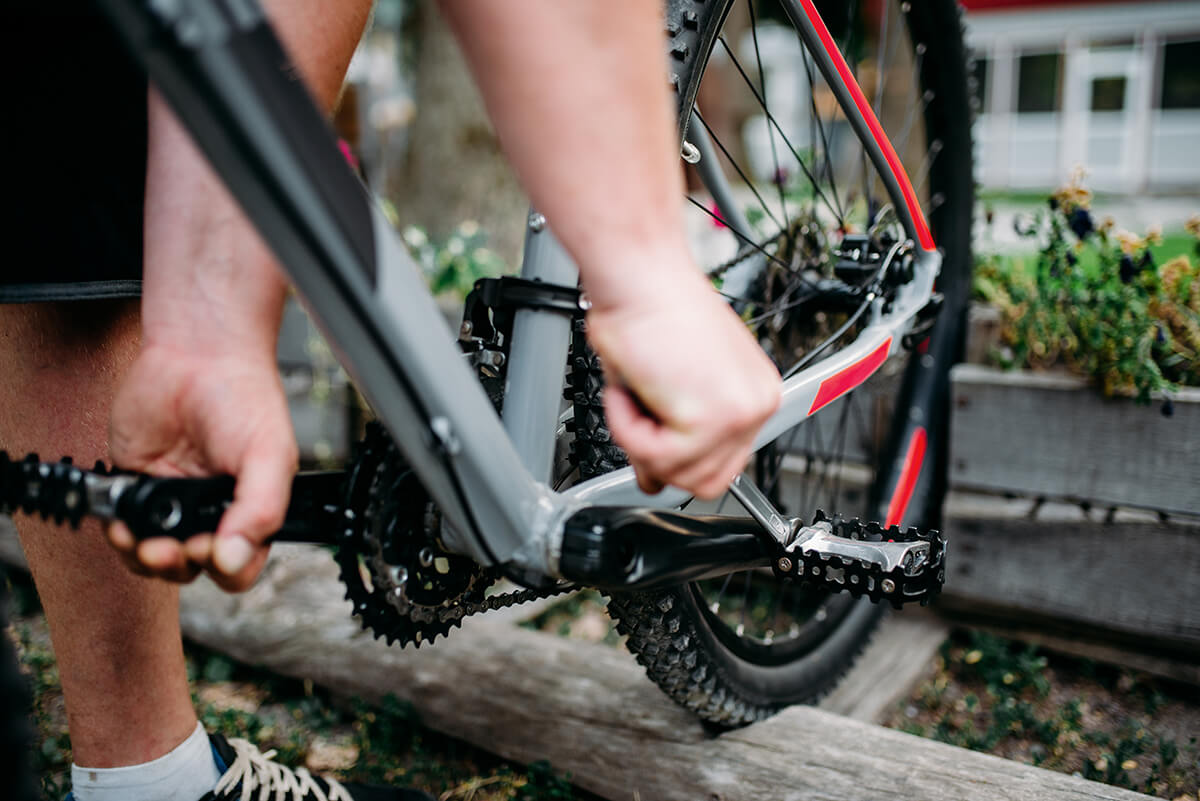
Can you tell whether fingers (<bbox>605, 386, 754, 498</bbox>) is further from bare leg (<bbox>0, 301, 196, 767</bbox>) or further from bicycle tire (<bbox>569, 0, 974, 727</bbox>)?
bare leg (<bbox>0, 301, 196, 767</bbox>)

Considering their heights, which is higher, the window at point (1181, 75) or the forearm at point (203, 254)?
the window at point (1181, 75)

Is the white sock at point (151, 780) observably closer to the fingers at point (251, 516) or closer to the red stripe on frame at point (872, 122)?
the fingers at point (251, 516)

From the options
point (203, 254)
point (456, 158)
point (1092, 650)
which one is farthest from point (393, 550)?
point (456, 158)

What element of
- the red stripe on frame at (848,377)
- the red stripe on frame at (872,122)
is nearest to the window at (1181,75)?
the red stripe on frame at (872,122)

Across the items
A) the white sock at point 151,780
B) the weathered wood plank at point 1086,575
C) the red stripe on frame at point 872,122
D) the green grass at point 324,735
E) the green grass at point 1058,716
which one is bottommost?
the green grass at point 324,735

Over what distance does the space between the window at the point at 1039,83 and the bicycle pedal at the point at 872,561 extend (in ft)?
43.8

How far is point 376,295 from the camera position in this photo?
54cm

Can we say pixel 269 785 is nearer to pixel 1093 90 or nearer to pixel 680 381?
pixel 680 381

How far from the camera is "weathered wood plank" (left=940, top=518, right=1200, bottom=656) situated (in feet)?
4.40

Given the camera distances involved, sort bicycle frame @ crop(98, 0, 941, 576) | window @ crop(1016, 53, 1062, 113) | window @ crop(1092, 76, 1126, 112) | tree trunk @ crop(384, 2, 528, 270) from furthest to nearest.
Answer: window @ crop(1016, 53, 1062, 113) → window @ crop(1092, 76, 1126, 112) → tree trunk @ crop(384, 2, 528, 270) → bicycle frame @ crop(98, 0, 941, 576)

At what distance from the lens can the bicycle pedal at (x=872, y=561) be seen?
0.87m

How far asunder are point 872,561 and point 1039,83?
1354 centimetres

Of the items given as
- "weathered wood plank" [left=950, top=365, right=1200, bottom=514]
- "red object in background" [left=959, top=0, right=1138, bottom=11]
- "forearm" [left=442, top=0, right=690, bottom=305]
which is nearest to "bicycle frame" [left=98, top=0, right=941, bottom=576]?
"forearm" [left=442, top=0, right=690, bottom=305]

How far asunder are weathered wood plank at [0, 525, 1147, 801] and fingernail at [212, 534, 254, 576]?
65 cm
